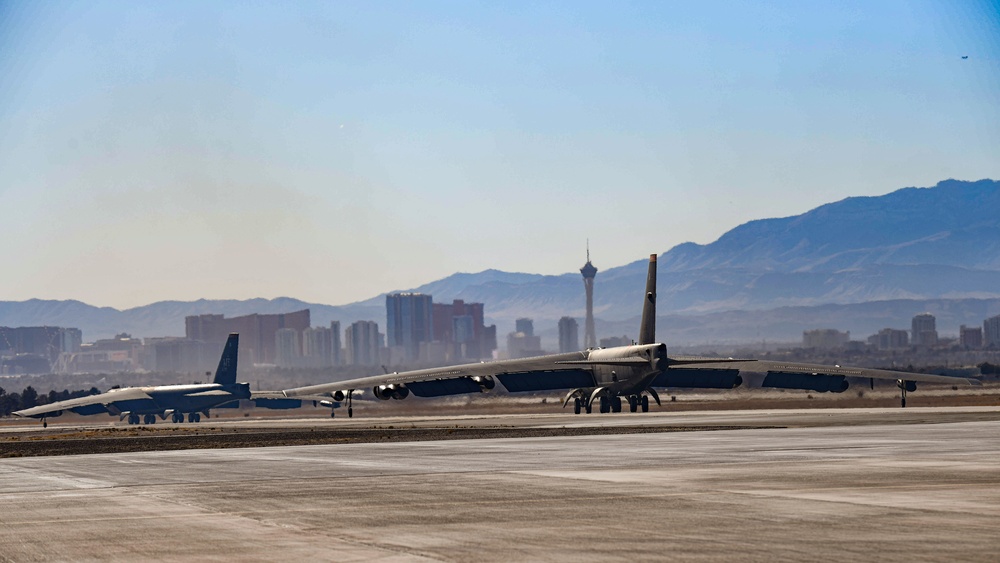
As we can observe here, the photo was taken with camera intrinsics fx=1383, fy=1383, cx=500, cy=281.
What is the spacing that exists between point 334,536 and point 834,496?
8.03m

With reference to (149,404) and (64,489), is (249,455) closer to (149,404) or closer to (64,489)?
(64,489)

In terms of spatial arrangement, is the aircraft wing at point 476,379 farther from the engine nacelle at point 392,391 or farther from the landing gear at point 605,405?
the landing gear at point 605,405

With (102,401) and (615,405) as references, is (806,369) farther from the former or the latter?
(102,401)

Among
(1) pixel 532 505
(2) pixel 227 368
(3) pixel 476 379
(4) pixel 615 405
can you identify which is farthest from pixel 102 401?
(1) pixel 532 505

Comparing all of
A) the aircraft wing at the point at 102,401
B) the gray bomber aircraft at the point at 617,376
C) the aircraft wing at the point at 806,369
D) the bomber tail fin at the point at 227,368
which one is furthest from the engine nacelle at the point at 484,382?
the bomber tail fin at the point at 227,368

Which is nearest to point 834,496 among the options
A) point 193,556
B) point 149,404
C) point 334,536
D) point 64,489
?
point 334,536

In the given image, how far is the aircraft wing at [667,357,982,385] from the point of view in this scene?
7288 centimetres

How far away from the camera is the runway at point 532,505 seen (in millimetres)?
15820

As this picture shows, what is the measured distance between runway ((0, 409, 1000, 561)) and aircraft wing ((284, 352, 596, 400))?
122 ft

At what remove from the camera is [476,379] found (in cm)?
7644

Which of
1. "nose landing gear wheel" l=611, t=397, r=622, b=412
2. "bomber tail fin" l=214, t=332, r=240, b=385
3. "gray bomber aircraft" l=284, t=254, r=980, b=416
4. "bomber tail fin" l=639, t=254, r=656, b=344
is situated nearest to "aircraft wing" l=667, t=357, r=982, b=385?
"gray bomber aircraft" l=284, t=254, r=980, b=416

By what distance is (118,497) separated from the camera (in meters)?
24.2

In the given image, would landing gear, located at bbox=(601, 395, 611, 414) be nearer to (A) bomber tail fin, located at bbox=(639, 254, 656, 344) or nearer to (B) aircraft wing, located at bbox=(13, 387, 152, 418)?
(A) bomber tail fin, located at bbox=(639, 254, 656, 344)

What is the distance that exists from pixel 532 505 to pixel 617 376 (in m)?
64.8
